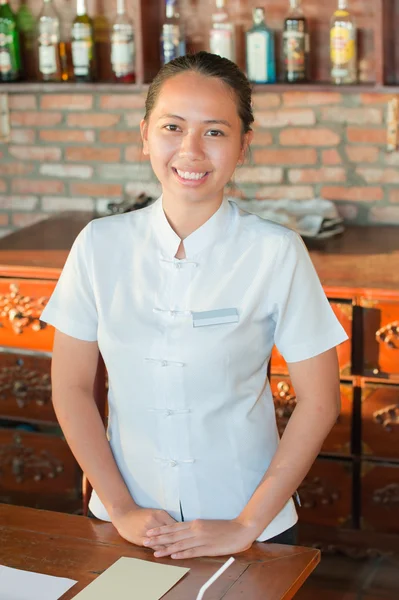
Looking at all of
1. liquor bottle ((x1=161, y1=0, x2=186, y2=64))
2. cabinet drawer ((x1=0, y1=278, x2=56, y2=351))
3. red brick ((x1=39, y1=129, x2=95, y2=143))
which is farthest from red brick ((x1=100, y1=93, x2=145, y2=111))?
cabinet drawer ((x1=0, y1=278, x2=56, y2=351))

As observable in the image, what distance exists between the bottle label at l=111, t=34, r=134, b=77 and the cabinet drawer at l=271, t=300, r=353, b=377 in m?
1.14

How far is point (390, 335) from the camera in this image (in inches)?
106

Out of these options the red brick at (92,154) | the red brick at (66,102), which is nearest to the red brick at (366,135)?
the red brick at (92,154)

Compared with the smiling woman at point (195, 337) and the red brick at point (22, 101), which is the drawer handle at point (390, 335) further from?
the red brick at point (22, 101)

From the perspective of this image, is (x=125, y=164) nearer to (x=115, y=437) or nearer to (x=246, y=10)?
(x=246, y=10)

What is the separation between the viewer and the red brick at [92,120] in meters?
3.51

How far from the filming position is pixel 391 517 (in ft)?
9.39

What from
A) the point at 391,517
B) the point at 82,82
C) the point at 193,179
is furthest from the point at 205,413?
the point at 82,82

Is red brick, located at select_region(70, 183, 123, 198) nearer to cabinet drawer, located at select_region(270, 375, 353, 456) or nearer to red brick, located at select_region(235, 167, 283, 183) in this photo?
red brick, located at select_region(235, 167, 283, 183)

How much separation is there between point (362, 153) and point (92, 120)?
0.97 m

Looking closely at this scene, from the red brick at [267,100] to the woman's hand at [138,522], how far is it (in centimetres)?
199

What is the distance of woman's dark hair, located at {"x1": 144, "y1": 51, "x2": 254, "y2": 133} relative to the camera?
5.58ft

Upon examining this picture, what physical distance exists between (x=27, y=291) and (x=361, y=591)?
132 cm

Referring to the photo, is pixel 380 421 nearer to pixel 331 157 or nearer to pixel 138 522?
pixel 331 157
